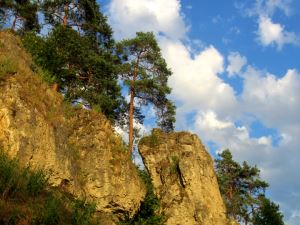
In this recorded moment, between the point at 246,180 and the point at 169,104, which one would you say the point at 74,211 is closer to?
the point at 169,104

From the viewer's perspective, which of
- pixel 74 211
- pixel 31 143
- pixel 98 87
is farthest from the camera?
pixel 98 87

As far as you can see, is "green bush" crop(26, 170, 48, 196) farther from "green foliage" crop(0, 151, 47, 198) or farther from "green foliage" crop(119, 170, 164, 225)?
"green foliage" crop(119, 170, 164, 225)

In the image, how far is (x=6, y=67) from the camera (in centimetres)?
1427

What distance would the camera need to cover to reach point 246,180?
46.9m

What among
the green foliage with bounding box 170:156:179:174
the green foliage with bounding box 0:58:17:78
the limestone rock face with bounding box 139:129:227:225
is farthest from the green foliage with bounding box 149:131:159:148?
the green foliage with bounding box 0:58:17:78

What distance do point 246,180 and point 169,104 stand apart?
19250 mm

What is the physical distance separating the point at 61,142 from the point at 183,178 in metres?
14.8

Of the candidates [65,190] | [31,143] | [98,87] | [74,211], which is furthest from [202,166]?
[74,211]

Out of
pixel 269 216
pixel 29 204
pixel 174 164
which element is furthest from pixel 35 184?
pixel 269 216

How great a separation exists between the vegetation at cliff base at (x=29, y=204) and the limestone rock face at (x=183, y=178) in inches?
678

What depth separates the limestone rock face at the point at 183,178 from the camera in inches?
1094

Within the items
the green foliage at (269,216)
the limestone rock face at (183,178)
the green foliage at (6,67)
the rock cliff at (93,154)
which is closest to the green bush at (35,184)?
the rock cliff at (93,154)

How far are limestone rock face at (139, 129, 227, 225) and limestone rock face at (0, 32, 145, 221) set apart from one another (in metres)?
6.66

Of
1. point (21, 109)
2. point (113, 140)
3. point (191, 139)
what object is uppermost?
point (191, 139)
